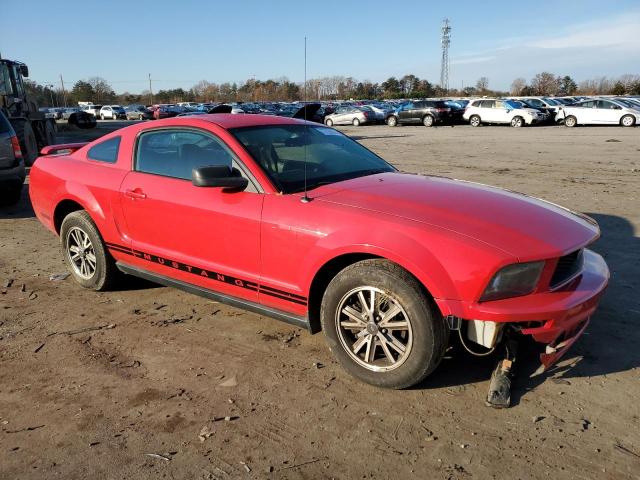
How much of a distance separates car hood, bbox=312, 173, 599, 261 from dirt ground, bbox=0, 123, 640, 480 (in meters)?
0.88

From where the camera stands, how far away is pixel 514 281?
280 centimetres

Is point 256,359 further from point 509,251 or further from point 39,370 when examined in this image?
point 509,251

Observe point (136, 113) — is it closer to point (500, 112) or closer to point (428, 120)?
point (428, 120)

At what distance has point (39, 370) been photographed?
3.44 meters

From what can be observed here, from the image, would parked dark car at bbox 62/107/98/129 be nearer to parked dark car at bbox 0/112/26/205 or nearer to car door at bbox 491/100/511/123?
car door at bbox 491/100/511/123

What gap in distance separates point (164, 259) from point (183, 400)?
1354mm

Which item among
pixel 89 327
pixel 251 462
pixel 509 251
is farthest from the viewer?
pixel 89 327

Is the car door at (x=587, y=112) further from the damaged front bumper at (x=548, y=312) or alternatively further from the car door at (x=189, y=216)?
the car door at (x=189, y=216)

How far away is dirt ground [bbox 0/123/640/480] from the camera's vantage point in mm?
2518

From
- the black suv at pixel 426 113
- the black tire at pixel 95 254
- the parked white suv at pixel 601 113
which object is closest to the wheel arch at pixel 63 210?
the black tire at pixel 95 254

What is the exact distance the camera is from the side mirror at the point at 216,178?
3422 millimetres

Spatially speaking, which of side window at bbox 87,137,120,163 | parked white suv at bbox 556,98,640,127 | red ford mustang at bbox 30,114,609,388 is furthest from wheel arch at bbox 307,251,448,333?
parked white suv at bbox 556,98,640,127

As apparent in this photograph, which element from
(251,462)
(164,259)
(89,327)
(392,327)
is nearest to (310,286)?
(392,327)

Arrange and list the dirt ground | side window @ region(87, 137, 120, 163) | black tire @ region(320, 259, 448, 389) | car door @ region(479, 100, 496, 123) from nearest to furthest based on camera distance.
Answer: the dirt ground, black tire @ region(320, 259, 448, 389), side window @ region(87, 137, 120, 163), car door @ region(479, 100, 496, 123)
